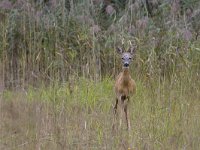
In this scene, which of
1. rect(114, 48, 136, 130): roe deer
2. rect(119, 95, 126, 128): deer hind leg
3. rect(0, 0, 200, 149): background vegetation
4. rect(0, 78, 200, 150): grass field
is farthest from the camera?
rect(114, 48, 136, 130): roe deer

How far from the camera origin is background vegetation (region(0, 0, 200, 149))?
14.8 ft

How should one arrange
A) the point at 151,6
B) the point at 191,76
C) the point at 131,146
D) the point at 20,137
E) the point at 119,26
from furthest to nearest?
1. the point at 151,6
2. the point at 119,26
3. the point at 191,76
4. the point at 20,137
5. the point at 131,146

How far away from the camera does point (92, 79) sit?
6059mm

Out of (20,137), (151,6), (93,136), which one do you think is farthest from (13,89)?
(151,6)

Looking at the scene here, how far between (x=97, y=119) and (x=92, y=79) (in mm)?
1334

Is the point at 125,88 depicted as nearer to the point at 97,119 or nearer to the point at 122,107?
the point at 122,107

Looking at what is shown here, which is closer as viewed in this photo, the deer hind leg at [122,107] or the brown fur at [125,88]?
the deer hind leg at [122,107]

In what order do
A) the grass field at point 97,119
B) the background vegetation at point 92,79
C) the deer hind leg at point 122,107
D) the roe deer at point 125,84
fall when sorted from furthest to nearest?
the roe deer at point 125,84
the deer hind leg at point 122,107
the background vegetation at point 92,79
the grass field at point 97,119

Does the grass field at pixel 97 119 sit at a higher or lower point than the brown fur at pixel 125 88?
lower

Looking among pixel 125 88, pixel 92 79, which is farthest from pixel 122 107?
pixel 92 79

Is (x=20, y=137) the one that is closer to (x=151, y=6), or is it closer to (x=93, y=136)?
(x=93, y=136)

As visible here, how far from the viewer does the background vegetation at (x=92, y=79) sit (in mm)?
4512

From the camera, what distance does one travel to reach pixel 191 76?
558 centimetres

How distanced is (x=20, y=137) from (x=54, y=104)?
44cm
